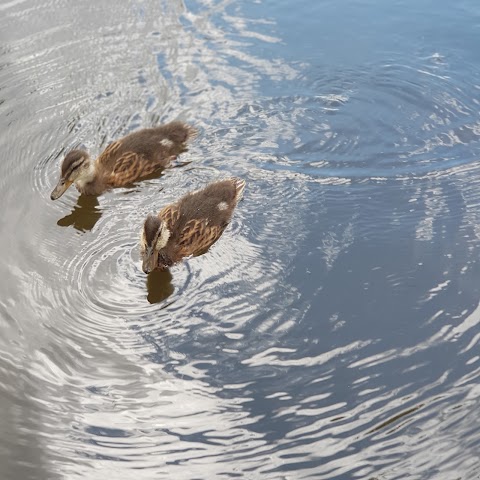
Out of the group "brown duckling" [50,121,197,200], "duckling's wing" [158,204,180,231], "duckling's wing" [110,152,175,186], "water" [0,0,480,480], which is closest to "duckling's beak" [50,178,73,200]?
"brown duckling" [50,121,197,200]

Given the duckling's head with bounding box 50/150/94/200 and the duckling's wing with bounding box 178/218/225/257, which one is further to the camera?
the duckling's head with bounding box 50/150/94/200

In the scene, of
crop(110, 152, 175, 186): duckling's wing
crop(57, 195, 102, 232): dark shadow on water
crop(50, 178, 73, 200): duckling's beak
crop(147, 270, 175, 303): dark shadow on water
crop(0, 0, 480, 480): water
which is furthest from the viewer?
crop(110, 152, 175, 186): duckling's wing

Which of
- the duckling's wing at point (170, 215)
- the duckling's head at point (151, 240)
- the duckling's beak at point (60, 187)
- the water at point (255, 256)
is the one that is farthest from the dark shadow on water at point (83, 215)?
the duckling's head at point (151, 240)

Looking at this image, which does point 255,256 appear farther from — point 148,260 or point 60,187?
point 60,187

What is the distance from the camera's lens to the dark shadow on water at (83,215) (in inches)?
229

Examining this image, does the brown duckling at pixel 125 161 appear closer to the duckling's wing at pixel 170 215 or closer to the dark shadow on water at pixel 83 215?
the dark shadow on water at pixel 83 215

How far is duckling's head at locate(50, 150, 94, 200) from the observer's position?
5.87 meters

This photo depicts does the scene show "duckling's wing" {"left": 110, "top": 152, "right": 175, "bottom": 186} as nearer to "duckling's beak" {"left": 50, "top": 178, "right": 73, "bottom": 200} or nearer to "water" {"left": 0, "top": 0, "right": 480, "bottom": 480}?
"water" {"left": 0, "top": 0, "right": 480, "bottom": 480}

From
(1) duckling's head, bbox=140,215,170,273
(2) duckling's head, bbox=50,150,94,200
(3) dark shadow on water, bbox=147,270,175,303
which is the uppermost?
(2) duckling's head, bbox=50,150,94,200

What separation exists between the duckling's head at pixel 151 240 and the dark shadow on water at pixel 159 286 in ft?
0.25

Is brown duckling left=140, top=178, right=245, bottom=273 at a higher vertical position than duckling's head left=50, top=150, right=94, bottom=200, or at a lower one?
lower

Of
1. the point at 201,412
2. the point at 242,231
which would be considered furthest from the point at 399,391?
the point at 242,231

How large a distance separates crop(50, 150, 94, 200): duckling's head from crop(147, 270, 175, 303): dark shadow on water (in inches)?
45.6

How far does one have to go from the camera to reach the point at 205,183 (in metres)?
6.06
